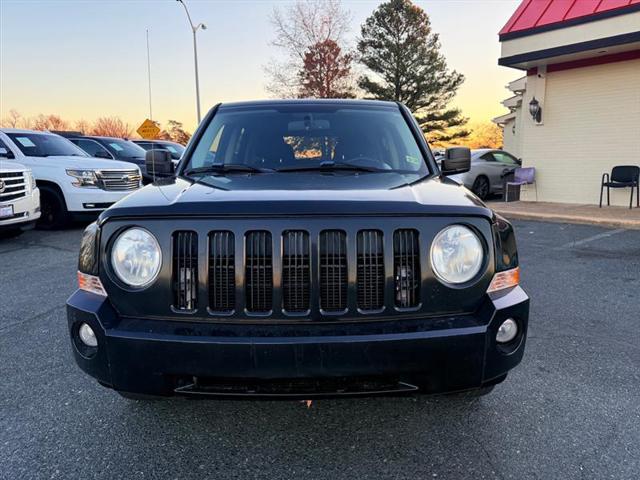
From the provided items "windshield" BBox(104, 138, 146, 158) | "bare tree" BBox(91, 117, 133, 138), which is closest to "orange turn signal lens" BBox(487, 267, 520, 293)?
"windshield" BBox(104, 138, 146, 158)

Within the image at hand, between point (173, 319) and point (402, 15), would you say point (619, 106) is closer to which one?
point (173, 319)

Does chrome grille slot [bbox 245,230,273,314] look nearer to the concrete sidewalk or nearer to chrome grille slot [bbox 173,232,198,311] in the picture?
chrome grille slot [bbox 173,232,198,311]

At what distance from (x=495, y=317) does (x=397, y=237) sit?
0.51 m

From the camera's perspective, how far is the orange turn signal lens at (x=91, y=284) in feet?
6.56

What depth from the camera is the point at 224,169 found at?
2855 millimetres

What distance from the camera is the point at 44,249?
723 cm

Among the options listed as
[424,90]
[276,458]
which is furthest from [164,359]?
[424,90]

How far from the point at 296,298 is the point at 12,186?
6988 millimetres

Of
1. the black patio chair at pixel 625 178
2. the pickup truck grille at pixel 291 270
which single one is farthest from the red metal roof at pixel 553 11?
the pickup truck grille at pixel 291 270

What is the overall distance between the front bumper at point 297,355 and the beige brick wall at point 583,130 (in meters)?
11.3

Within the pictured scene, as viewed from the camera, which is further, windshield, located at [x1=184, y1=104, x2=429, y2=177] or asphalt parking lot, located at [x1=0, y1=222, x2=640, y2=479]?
windshield, located at [x1=184, y1=104, x2=429, y2=177]

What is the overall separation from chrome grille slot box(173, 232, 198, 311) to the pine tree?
34389 mm

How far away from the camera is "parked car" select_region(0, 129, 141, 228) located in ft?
28.5

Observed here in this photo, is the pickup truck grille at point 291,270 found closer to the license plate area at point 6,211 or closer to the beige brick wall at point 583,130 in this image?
the license plate area at point 6,211
